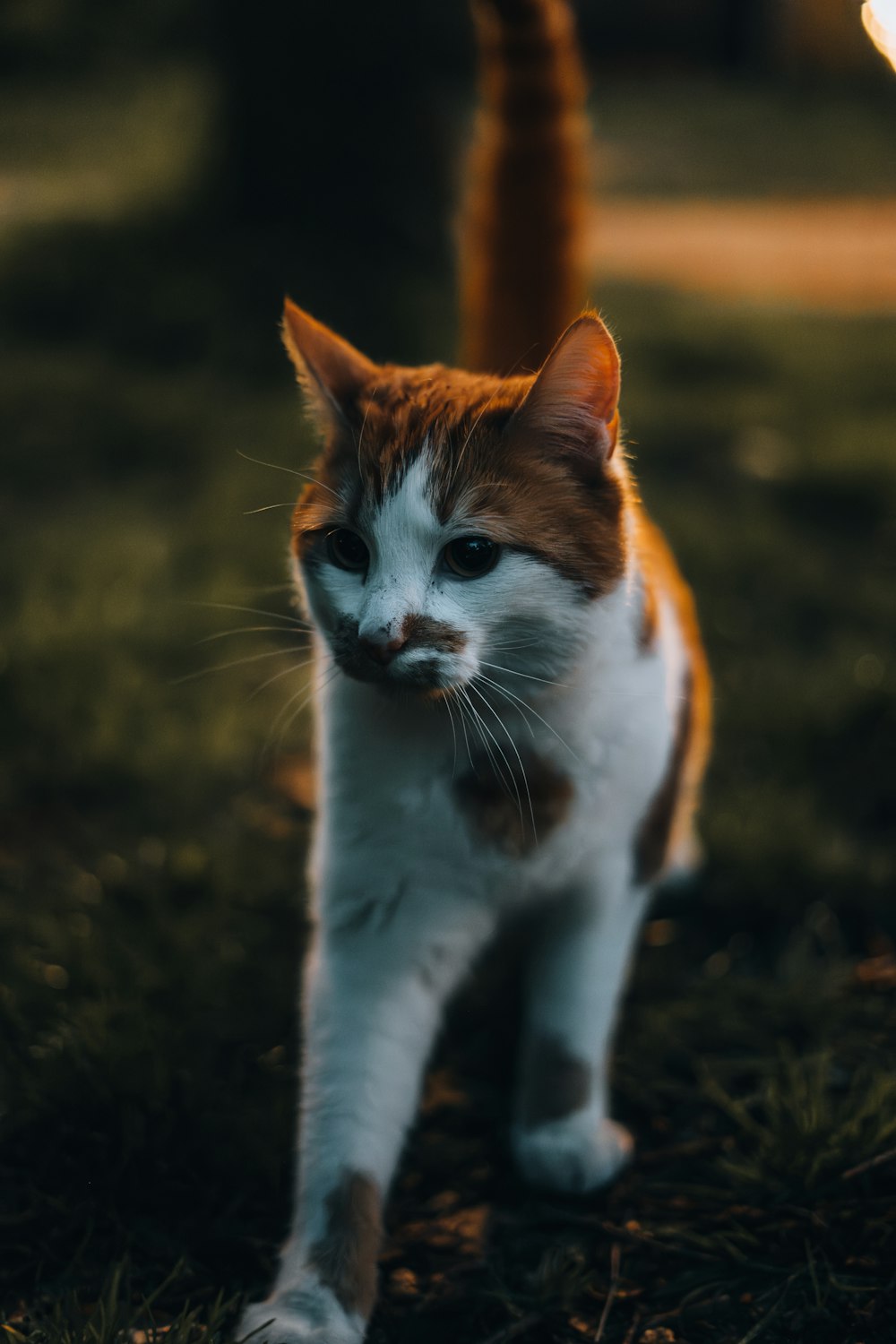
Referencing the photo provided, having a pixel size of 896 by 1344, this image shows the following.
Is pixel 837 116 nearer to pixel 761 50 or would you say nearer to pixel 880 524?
pixel 761 50

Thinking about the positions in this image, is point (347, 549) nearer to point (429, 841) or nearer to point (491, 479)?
point (491, 479)

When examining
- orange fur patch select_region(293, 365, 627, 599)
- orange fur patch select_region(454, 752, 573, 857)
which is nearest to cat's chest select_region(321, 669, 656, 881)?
orange fur patch select_region(454, 752, 573, 857)

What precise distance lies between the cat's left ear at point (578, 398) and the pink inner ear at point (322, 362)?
0.27 m

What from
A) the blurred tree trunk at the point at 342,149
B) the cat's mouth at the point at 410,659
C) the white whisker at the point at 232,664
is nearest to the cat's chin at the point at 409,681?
the cat's mouth at the point at 410,659

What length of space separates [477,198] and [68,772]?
1.51m

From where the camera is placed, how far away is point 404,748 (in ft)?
5.05

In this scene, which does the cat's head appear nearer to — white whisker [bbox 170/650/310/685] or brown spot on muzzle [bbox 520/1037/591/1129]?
white whisker [bbox 170/650/310/685]

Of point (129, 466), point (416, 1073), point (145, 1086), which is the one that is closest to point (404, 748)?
point (416, 1073)

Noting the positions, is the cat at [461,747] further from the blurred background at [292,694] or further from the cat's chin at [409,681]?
the blurred background at [292,694]

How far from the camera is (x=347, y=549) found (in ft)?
4.87

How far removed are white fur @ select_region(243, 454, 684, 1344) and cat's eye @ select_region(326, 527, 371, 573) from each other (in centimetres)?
1

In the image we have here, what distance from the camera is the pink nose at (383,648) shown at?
4.36 ft

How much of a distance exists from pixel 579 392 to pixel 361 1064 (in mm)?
899

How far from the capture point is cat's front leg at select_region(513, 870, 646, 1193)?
1.73 meters
